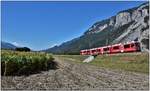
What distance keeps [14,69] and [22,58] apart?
2.13 m

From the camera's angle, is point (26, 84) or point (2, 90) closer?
point (2, 90)

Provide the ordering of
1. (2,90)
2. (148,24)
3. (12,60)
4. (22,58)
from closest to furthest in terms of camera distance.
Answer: (2,90), (12,60), (22,58), (148,24)

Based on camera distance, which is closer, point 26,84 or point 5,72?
point 26,84

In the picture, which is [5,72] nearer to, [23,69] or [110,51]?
[23,69]

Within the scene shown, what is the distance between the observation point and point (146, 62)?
53719 mm

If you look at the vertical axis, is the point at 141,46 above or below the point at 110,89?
above

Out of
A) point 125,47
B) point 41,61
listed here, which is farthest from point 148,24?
point 41,61

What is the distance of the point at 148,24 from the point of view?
283ft

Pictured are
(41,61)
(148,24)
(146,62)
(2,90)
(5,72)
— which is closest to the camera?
(2,90)

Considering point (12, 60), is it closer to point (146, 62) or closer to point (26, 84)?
point (26, 84)

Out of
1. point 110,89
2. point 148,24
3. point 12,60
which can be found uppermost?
point 148,24

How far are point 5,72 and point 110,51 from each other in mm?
66150

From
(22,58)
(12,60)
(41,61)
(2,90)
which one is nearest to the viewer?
(2,90)

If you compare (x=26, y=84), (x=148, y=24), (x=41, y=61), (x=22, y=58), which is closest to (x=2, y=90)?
(x=26, y=84)
